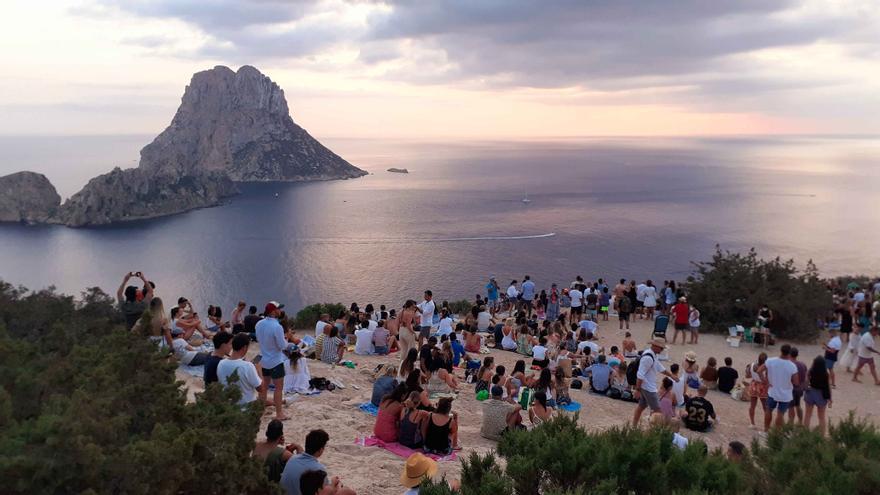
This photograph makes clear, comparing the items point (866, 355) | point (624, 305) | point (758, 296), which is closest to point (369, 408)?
point (866, 355)

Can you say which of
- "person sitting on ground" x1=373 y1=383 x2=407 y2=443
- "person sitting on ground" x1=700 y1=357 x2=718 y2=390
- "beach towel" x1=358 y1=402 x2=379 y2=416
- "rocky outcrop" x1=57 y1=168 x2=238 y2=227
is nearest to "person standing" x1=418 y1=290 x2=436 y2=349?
"beach towel" x1=358 y1=402 x2=379 y2=416

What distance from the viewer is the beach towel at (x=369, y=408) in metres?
10.3

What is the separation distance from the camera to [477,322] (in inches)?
757

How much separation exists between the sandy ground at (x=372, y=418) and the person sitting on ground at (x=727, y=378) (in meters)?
0.20

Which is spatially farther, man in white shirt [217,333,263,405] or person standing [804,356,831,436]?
person standing [804,356,831,436]

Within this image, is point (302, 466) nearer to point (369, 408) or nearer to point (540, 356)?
point (369, 408)

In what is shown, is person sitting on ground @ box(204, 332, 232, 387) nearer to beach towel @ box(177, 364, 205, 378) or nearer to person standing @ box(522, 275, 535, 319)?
beach towel @ box(177, 364, 205, 378)

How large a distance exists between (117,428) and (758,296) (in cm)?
2318

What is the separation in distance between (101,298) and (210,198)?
11729cm

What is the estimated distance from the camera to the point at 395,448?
8461 millimetres

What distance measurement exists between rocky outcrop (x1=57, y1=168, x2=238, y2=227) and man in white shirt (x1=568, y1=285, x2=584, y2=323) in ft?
350

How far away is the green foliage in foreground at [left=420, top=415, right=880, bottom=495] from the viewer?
5.32 metres

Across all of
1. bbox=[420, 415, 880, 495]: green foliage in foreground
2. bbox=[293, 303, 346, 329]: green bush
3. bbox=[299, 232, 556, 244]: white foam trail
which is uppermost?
bbox=[420, 415, 880, 495]: green foliage in foreground

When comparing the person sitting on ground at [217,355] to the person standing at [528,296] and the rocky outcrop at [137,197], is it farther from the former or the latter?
the rocky outcrop at [137,197]
